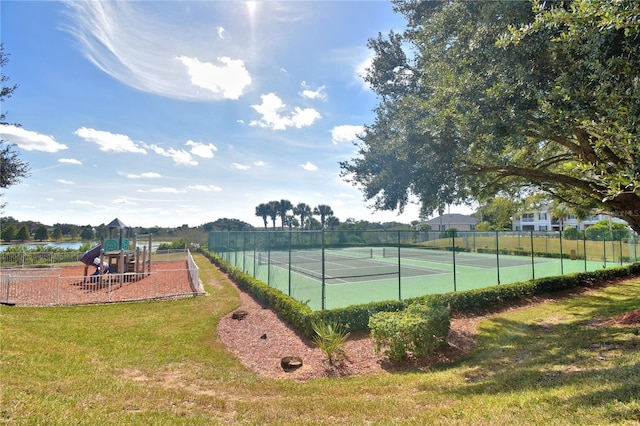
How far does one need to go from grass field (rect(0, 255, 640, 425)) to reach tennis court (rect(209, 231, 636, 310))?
3.24 meters

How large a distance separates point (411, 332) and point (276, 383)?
2.70 metres

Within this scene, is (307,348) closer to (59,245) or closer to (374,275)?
(374,275)

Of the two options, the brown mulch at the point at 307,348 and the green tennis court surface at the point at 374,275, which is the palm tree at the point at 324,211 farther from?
the brown mulch at the point at 307,348

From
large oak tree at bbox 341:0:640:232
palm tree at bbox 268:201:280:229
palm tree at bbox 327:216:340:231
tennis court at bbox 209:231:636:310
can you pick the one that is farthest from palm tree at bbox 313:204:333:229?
large oak tree at bbox 341:0:640:232

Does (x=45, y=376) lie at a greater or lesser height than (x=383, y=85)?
lesser

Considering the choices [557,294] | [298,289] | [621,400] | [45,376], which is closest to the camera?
[621,400]

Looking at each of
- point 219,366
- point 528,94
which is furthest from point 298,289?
point 528,94

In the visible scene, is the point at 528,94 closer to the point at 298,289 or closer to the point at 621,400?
the point at 621,400

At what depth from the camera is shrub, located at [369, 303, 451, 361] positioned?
6203mm

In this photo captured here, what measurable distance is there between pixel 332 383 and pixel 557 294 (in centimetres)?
1143

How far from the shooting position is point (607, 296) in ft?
39.7

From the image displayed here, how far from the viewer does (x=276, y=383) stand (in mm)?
5348

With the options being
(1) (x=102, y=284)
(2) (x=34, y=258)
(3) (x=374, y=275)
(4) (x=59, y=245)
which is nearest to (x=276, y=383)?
(3) (x=374, y=275)

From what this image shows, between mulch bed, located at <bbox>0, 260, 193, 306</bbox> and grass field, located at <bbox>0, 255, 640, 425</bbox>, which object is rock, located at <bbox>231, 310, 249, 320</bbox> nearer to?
grass field, located at <bbox>0, 255, 640, 425</bbox>
